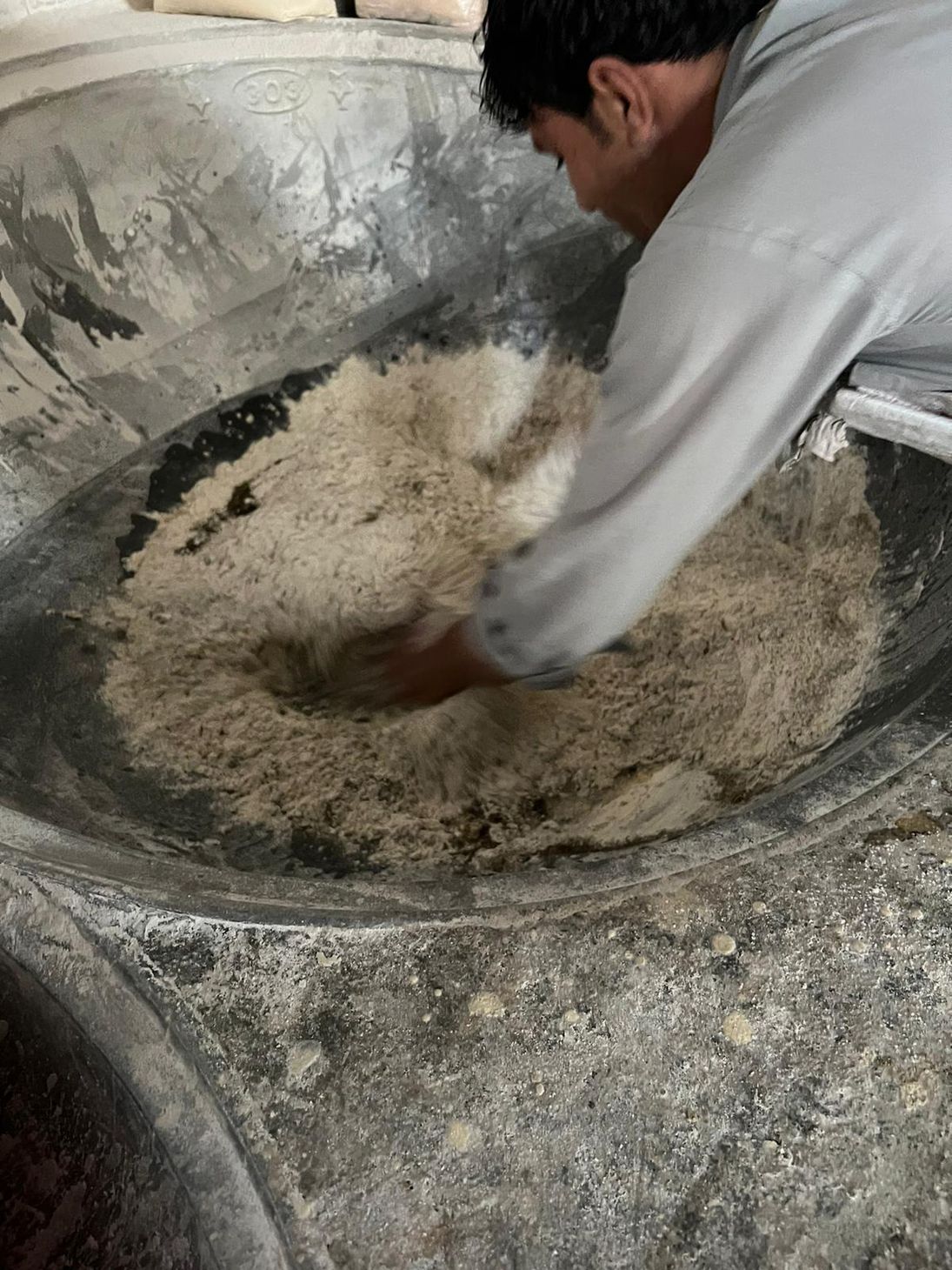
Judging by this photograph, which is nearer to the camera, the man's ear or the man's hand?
the man's ear

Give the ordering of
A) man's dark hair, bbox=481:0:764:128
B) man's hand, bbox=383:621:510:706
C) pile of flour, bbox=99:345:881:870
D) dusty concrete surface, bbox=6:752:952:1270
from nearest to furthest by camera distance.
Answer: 1. dusty concrete surface, bbox=6:752:952:1270
2. man's dark hair, bbox=481:0:764:128
3. man's hand, bbox=383:621:510:706
4. pile of flour, bbox=99:345:881:870

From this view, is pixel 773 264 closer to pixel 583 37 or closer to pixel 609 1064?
pixel 583 37

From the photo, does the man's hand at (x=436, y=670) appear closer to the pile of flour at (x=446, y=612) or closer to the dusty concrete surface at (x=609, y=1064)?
the pile of flour at (x=446, y=612)

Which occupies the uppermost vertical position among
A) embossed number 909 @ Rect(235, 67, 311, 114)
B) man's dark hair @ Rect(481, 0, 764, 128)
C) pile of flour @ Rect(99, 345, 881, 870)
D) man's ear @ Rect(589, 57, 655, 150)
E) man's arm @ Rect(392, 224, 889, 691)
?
embossed number 909 @ Rect(235, 67, 311, 114)

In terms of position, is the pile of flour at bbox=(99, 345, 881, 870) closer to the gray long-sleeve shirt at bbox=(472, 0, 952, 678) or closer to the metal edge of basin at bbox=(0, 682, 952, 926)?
the metal edge of basin at bbox=(0, 682, 952, 926)

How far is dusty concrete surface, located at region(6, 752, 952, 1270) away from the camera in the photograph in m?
0.51

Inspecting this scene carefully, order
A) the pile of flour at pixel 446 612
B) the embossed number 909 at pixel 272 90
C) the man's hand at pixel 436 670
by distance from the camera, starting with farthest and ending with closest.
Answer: the embossed number 909 at pixel 272 90 < the pile of flour at pixel 446 612 < the man's hand at pixel 436 670

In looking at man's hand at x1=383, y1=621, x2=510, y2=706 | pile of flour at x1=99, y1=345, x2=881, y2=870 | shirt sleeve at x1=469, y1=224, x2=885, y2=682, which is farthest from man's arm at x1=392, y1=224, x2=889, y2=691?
pile of flour at x1=99, y1=345, x2=881, y2=870

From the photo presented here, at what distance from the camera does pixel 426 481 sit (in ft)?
4.39

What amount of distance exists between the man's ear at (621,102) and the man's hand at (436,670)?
1.43 feet

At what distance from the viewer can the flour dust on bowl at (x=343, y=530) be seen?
88 cm

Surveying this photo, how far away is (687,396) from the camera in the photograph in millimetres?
560

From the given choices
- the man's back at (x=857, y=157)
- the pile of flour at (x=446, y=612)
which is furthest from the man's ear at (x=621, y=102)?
the pile of flour at (x=446, y=612)

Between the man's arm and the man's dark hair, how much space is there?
0.18 metres
